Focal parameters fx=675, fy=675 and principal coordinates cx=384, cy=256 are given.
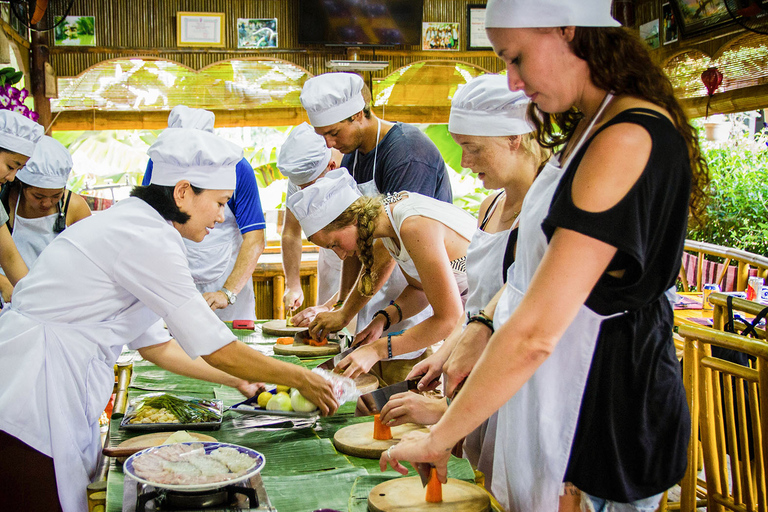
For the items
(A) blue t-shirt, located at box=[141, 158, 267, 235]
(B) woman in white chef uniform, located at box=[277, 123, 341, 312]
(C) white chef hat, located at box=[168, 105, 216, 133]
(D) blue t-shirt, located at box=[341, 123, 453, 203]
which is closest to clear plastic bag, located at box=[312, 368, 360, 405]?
(D) blue t-shirt, located at box=[341, 123, 453, 203]

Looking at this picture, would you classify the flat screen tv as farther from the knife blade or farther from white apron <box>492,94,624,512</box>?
white apron <box>492,94,624,512</box>

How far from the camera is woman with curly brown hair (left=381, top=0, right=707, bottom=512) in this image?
40.4 inches

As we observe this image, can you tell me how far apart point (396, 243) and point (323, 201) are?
1.08 ft

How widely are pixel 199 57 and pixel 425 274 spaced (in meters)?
4.32

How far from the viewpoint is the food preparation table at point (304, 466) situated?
1.42 m

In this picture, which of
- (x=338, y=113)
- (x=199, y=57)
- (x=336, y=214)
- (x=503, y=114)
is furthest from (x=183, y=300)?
(x=199, y=57)

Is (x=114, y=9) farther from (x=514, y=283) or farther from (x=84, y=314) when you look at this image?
(x=514, y=283)

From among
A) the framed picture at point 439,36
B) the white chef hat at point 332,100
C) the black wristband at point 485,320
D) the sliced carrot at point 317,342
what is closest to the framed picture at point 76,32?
the framed picture at point 439,36

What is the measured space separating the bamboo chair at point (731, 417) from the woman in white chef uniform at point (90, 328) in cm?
114

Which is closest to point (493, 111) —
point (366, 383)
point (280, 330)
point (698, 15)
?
point (366, 383)

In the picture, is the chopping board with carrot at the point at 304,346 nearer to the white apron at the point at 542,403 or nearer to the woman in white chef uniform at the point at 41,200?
the woman in white chef uniform at the point at 41,200

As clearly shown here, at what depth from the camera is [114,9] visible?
5656 millimetres

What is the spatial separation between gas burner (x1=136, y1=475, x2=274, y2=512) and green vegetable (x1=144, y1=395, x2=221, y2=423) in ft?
1.78

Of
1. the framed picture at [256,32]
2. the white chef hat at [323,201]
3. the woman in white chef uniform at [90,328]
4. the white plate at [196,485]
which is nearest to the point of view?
the white plate at [196,485]
